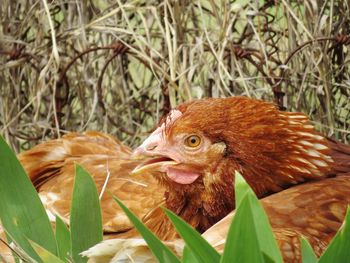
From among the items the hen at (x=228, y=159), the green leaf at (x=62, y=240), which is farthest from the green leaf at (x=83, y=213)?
the hen at (x=228, y=159)

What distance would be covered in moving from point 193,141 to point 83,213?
24.8 inches

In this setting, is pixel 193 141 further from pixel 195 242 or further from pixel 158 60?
pixel 158 60

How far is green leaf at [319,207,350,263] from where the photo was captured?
1056 millimetres

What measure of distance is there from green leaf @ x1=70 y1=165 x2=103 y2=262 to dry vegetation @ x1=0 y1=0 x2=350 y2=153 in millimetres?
1189

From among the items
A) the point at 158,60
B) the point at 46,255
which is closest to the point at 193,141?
the point at 46,255

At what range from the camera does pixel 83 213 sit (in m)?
1.32

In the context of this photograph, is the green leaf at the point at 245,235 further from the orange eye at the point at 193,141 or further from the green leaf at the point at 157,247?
the orange eye at the point at 193,141

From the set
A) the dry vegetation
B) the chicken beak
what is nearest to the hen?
the chicken beak

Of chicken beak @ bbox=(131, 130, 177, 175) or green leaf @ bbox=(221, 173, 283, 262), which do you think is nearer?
green leaf @ bbox=(221, 173, 283, 262)

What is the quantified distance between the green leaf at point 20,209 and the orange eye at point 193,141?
63 centimetres

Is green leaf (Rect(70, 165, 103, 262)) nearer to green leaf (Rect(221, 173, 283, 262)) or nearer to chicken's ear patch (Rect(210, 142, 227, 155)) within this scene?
green leaf (Rect(221, 173, 283, 262))

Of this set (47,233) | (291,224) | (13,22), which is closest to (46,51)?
(13,22)

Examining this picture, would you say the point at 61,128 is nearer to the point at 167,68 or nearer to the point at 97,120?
the point at 97,120

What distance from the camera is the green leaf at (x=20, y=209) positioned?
1302 millimetres
